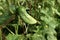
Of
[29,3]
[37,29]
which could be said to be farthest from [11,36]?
[29,3]

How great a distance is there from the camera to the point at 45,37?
211cm

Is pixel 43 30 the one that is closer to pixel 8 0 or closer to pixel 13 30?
pixel 13 30

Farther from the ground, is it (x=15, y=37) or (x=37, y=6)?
(x=37, y=6)

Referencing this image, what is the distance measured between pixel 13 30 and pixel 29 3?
378mm

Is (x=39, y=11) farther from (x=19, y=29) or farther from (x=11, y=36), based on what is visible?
(x=11, y=36)

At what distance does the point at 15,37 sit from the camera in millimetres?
1851

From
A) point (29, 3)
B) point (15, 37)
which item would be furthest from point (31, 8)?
point (15, 37)

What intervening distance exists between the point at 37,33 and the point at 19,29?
22 centimetres

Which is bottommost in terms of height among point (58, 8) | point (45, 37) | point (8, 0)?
point (45, 37)

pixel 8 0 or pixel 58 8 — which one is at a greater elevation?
pixel 8 0

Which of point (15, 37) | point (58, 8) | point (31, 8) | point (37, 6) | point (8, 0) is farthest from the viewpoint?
point (58, 8)

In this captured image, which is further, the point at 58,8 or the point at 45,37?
the point at 58,8

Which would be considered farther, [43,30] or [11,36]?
[43,30]

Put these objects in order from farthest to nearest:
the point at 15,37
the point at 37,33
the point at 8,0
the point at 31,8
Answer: the point at 31,8
the point at 37,33
the point at 15,37
the point at 8,0
